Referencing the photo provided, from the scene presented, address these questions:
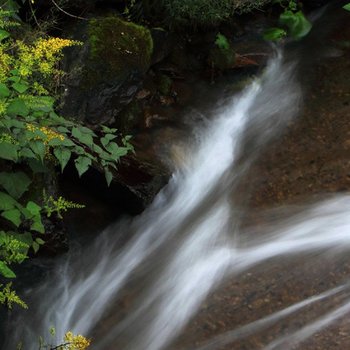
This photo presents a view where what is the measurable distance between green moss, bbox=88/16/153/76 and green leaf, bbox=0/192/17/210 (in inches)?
72.5

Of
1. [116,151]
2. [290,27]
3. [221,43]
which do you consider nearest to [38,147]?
[116,151]

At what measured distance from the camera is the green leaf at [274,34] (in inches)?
257

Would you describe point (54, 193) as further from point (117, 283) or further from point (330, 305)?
point (330, 305)

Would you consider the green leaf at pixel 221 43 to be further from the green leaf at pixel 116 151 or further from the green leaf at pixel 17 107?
the green leaf at pixel 17 107

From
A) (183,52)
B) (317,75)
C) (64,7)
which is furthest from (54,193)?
(317,75)

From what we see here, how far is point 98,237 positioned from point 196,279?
0.86 metres

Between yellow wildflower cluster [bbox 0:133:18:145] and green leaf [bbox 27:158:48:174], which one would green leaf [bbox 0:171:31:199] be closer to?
green leaf [bbox 27:158:48:174]

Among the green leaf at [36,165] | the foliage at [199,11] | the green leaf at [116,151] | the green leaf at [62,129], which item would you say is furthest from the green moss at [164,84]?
the green leaf at [36,165]

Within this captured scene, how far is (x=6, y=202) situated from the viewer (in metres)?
2.97

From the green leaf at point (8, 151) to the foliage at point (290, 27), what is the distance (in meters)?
4.43

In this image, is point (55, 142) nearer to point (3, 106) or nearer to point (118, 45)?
point (3, 106)

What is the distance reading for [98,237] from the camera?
4.46 m

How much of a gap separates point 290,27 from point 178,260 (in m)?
3.54

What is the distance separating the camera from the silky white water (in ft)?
12.5
